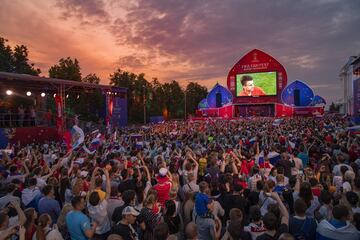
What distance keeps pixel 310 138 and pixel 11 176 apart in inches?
470

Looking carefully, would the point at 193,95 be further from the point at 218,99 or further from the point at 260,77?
the point at 260,77

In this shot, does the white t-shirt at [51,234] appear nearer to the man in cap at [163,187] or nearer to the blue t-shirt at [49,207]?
the blue t-shirt at [49,207]

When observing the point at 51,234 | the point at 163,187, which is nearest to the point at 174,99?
the point at 163,187

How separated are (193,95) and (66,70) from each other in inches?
1592

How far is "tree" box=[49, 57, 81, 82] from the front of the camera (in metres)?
40.5

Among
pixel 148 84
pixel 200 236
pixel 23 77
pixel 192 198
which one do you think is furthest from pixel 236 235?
pixel 148 84

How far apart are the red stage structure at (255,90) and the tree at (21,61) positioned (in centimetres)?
3240

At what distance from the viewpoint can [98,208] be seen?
468 centimetres

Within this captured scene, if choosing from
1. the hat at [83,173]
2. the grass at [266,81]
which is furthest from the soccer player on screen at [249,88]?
the hat at [83,173]

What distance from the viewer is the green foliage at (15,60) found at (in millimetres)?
36312

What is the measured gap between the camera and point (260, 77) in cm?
5984

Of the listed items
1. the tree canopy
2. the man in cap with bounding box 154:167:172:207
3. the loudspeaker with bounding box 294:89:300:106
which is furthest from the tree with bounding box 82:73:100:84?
the man in cap with bounding box 154:167:172:207

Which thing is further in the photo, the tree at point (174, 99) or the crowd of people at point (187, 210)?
the tree at point (174, 99)

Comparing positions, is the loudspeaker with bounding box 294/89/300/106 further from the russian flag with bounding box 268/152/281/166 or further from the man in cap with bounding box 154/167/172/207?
the man in cap with bounding box 154/167/172/207
